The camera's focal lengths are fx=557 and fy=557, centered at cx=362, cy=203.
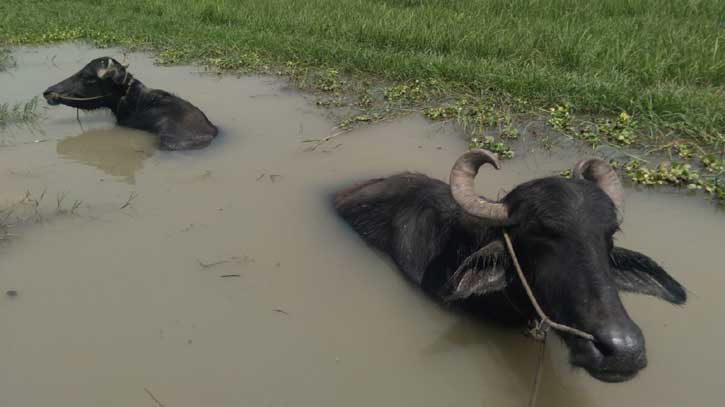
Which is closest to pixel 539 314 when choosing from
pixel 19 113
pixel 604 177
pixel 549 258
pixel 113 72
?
pixel 549 258

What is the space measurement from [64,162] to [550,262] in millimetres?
4086

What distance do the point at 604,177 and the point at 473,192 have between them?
561 millimetres

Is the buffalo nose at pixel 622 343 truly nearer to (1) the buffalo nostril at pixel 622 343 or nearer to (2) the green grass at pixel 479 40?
(1) the buffalo nostril at pixel 622 343

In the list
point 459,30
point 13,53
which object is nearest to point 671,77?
point 459,30

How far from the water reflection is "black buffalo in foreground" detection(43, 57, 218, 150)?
0.50 feet

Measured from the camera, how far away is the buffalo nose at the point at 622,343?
179cm

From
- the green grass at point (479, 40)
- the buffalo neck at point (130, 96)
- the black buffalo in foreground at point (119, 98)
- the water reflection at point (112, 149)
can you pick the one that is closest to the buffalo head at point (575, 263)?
the green grass at point (479, 40)

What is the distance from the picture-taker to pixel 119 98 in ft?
19.1

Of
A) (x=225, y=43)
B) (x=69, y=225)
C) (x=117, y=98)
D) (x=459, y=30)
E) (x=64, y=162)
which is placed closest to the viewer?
(x=69, y=225)

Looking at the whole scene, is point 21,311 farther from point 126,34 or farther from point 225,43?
point 126,34

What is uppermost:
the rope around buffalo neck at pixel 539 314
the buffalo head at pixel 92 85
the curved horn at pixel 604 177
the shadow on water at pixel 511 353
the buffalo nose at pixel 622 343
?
the curved horn at pixel 604 177

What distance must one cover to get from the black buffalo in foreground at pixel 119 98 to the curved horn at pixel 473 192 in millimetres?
3451

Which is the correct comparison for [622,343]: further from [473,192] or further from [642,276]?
[473,192]

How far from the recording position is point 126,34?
918 cm
